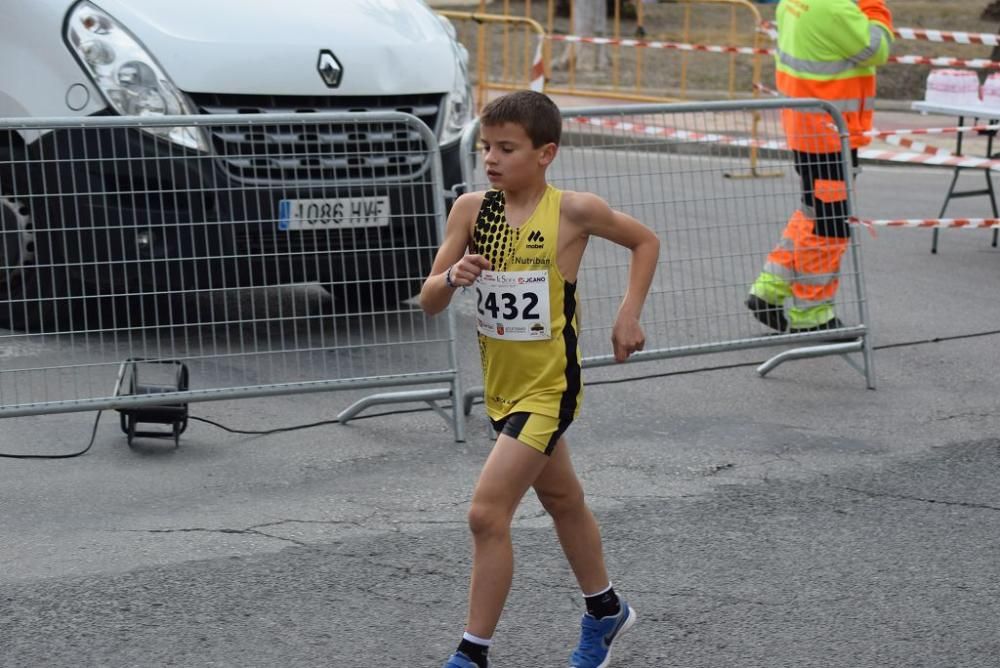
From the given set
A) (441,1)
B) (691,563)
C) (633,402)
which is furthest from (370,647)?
(441,1)

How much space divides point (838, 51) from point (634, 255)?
4.20 m

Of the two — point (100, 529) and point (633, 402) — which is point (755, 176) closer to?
point (633, 402)

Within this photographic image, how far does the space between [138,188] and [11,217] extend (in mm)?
742

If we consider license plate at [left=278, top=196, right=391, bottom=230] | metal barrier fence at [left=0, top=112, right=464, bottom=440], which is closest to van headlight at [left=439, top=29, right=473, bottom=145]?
metal barrier fence at [left=0, top=112, right=464, bottom=440]

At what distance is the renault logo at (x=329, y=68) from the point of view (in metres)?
7.14

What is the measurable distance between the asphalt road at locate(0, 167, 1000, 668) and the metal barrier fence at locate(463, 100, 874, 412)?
23cm

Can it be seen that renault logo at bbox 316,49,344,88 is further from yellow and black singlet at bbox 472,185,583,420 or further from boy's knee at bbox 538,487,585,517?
boy's knee at bbox 538,487,585,517

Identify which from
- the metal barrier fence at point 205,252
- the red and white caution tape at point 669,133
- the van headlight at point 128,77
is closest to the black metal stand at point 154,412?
the metal barrier fence at point 205,252

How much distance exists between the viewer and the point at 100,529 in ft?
16.2

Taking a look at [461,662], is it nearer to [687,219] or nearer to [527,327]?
[527,327]

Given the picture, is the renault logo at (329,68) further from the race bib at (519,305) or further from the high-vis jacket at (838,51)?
the race bib at (519,305)

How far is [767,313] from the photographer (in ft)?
23.7

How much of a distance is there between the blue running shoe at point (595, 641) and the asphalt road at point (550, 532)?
106 millimetres

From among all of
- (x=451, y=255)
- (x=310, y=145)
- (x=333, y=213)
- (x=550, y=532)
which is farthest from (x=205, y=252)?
(x=451, y=255)
